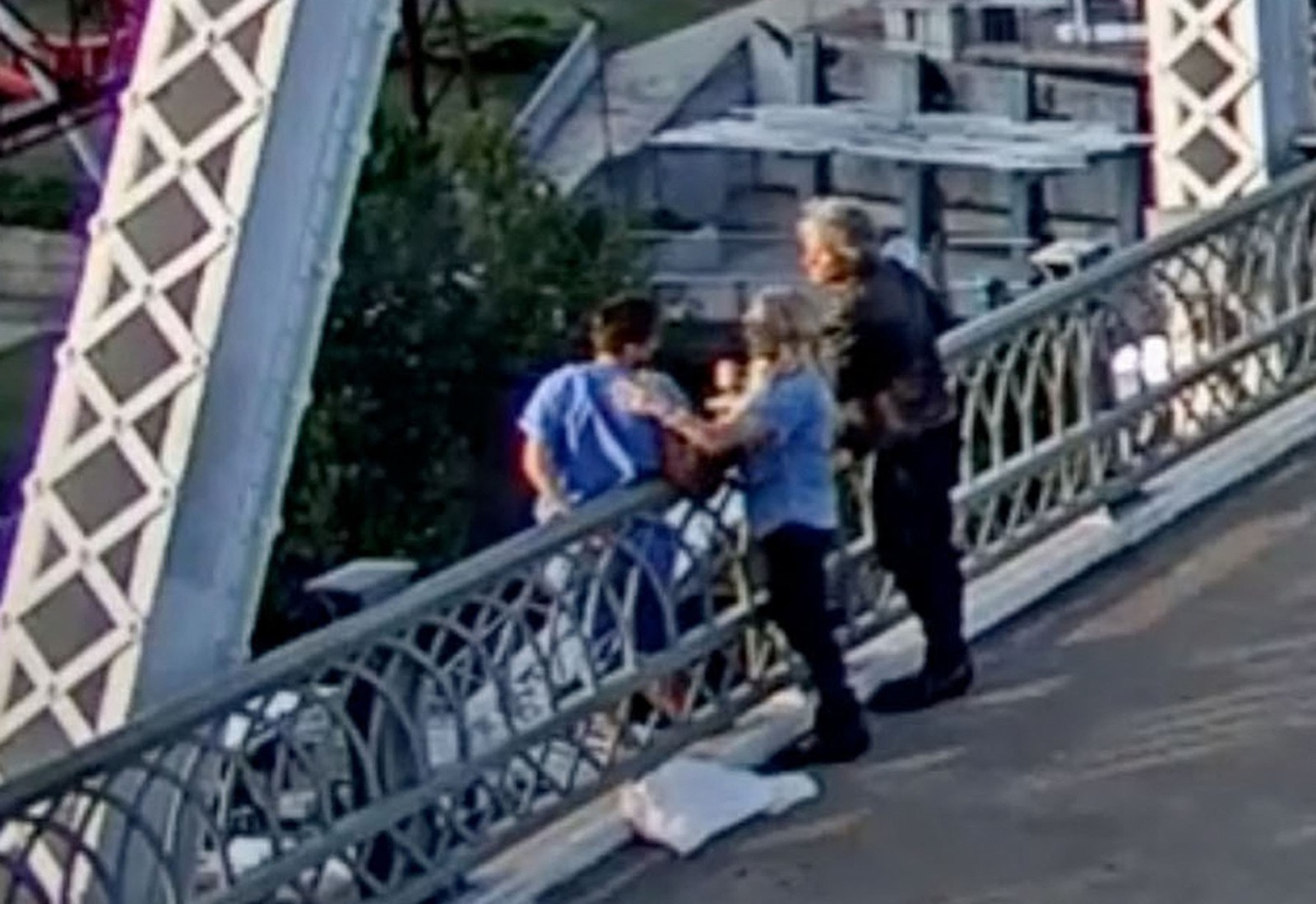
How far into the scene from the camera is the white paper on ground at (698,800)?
9727mm

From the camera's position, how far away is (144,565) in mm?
8500

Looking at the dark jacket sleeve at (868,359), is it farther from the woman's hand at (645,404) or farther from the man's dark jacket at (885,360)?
the woman's hand at (645,404)

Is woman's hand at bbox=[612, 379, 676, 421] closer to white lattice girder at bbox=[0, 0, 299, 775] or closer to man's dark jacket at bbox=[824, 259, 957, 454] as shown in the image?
man's dark jacket at bbox=[824, 259, 957, 454]

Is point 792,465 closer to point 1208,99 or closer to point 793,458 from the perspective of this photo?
point 793,458

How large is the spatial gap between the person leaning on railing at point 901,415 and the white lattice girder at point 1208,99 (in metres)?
2.69

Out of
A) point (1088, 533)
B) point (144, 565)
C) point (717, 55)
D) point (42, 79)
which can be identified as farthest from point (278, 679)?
point (717, 55)

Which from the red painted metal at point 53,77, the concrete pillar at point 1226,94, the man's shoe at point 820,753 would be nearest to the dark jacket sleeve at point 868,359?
the man's shoe at point 820,753

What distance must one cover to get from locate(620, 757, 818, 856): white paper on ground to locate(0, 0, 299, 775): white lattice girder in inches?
63.8

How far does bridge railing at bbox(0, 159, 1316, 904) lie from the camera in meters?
8.40

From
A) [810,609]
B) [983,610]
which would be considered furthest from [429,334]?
[810,609]

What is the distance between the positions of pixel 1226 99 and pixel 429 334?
11.2m

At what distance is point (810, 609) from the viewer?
396 inches

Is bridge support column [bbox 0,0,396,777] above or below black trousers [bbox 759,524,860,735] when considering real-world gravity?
above

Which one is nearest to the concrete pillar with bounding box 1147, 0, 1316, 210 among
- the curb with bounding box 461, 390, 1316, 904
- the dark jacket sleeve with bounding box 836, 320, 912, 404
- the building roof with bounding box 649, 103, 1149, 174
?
the curb with bounding box 461, 390, 1316, 904
